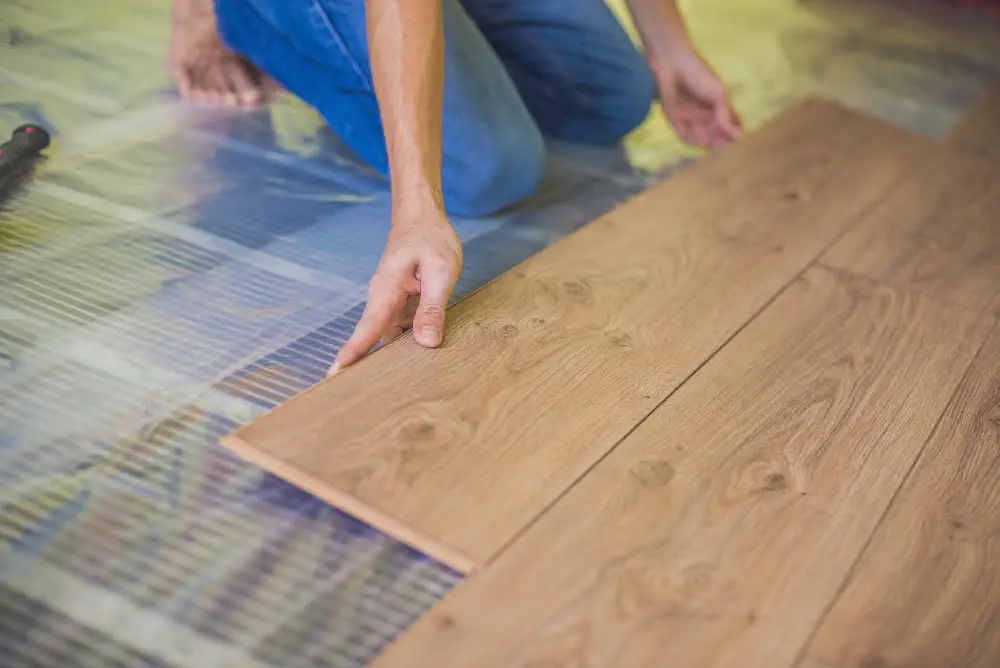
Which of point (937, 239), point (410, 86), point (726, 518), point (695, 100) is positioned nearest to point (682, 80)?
point (695, 100)

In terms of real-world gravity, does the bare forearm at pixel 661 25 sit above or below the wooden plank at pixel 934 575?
above

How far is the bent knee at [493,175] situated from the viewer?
1.88m

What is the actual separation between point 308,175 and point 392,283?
2.48ft

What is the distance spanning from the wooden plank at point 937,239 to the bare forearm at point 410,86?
0.74m

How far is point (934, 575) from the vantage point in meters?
1.10

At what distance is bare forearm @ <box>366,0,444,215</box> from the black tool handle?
72 centimetres

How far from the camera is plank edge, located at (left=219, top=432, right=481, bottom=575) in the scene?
42.3 inches

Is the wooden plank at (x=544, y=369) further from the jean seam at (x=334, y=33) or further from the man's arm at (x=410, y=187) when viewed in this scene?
the jean seam at (x=334, y=33)

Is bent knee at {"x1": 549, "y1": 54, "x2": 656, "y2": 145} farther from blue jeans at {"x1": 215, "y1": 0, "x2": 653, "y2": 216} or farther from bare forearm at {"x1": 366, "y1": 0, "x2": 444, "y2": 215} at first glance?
bare forearm at {"x1": 366, "y1": 0, "x2": 444, "y2": 215}

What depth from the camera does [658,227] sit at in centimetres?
181

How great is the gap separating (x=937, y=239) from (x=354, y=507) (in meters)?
1.28

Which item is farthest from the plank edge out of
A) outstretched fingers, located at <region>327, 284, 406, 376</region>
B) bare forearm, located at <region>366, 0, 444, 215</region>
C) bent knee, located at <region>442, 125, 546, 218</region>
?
bent knee, located at <region>442, 125, 546, 218</region>

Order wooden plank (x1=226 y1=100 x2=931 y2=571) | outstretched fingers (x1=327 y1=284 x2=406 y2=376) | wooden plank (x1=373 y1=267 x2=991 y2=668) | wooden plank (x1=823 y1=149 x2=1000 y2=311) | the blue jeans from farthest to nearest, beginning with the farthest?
the blue jeans
wooden plank (x1=823 y1=149 x2=1000 y2=311)
outstretched fingers (x1=327 y1=284 x2=406 y2=376)
wooden plank (x1=226 y1=100 x2=931 y2=571)
wooden plank (x1=373 y1=267 x2=991 y2=668)

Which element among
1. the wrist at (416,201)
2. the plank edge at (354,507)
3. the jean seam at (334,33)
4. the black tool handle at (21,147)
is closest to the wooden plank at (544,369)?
the plank edge at (354,507)
